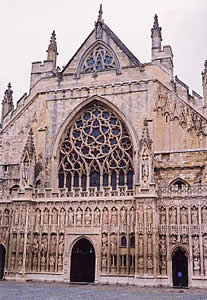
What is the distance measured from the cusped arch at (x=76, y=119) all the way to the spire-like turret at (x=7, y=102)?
209 inches

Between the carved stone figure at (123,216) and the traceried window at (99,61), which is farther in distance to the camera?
the traceried window at (99,61)

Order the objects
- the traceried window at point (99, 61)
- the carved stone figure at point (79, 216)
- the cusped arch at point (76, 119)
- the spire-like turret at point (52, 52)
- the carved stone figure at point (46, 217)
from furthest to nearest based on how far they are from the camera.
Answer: the spire-like turret at point (52, 52) → the traceried window at point (99, 61) → the cusped arch at point (76, 119) → the carved stone figure at point (46, 217) → the carved stone figure at point (79, 216)

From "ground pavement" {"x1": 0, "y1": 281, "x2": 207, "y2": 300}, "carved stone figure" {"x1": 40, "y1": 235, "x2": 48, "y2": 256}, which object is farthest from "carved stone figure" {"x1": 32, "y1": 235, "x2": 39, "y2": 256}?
"ground pavement" {"x1": 0, "y1": 281, "x2": 207, "y2": 300}

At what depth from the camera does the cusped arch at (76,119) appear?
84.0ft

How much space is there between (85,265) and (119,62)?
49.6ft

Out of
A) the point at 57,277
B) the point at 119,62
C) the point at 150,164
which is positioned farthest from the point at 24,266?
the point at 119,62

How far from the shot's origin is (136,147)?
2527 cm

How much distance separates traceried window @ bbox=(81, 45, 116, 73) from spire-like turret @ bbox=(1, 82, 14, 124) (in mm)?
6437

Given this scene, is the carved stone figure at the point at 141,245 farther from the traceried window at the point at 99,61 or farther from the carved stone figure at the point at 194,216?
the traceried window at the point at 99,61

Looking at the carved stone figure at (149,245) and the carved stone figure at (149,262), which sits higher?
the carved stone figure at (149,245)

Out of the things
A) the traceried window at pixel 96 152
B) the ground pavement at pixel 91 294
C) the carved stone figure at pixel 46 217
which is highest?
the traceried window at pixel 96 152

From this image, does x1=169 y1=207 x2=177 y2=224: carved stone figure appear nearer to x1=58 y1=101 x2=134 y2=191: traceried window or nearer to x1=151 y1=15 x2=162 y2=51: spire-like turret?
x1=58 y1=101 x2=134 y2=191: traceried window

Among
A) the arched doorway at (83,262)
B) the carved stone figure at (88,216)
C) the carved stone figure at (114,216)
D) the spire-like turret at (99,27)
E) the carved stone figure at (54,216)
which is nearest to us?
the carved stone figure at (114,216)

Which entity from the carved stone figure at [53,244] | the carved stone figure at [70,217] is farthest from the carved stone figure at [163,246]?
the carved stone figure at [53,244]
